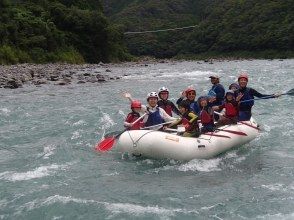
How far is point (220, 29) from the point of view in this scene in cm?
10069

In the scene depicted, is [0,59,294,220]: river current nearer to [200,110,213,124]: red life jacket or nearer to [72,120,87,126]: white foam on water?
[72,120,87,126]: white foam on water

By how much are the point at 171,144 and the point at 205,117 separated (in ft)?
4.57

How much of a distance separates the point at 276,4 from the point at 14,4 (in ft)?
191

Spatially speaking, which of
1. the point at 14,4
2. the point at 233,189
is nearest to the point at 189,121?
the point at 233,189

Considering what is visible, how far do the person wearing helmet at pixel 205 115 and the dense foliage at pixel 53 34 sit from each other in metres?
28.6

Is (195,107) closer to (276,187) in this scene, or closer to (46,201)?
(276,187)

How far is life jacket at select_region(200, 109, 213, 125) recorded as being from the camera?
11258 mm

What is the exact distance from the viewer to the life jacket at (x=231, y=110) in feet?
40.7

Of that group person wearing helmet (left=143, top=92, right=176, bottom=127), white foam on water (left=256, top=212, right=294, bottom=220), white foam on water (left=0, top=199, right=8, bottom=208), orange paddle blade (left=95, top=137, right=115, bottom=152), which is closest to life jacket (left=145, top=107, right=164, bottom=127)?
person wearing helmet (left=143, top=92, right=176, bottom=127)

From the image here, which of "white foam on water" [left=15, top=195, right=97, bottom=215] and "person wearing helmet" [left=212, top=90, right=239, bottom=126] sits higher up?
"person wearing helmet" [left=212, top=90, right=239, bottom=126]

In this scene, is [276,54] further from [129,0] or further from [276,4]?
[129,0]

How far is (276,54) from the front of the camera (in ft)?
253

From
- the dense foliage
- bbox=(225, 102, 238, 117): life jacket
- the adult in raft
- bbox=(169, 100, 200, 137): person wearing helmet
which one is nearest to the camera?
bbox=(169, 100, 200, 137): person wearing helmet

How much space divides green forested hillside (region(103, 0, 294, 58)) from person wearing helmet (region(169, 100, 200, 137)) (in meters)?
67.2
